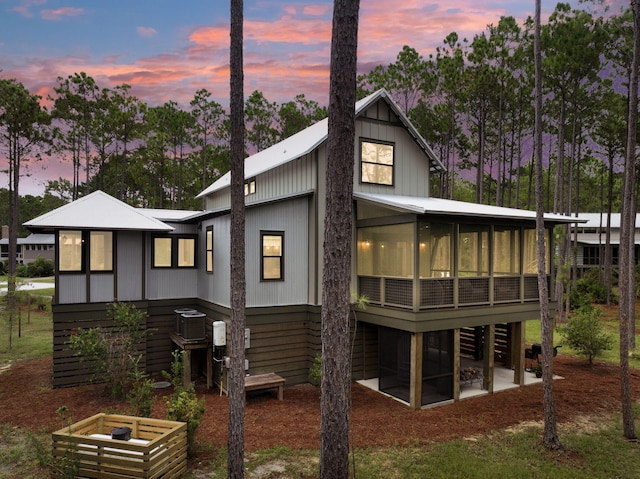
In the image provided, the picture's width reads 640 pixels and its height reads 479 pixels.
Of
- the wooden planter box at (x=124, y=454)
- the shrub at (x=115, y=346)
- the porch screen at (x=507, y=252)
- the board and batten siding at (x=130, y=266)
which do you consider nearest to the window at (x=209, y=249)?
the board and batten siding at (x=130, y=266)

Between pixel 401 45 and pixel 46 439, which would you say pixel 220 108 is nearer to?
pixel 401 45

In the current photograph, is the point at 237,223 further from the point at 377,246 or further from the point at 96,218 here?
the point at 96,218

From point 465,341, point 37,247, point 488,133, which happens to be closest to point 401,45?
point 488,133

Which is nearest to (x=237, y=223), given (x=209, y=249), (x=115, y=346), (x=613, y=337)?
(x=209, y=249)

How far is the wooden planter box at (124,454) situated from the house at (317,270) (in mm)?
5016

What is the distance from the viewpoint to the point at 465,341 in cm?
1652

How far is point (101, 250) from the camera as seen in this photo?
12.8 meters

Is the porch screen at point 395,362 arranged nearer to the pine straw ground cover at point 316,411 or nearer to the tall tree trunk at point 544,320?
the pine straw ground cover at point 316,411

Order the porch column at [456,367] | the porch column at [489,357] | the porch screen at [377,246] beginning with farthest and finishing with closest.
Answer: the porch screen at [377,246] → the porch column at [489,357] → the porch column at [456,367]

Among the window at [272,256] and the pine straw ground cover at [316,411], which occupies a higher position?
the window at [272,256]

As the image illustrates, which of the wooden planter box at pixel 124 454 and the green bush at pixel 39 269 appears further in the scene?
the green bush at pixel 39 269

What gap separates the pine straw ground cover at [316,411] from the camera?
8.38 meters

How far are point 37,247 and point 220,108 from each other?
4038cm

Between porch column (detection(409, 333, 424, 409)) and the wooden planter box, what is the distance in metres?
5.89
